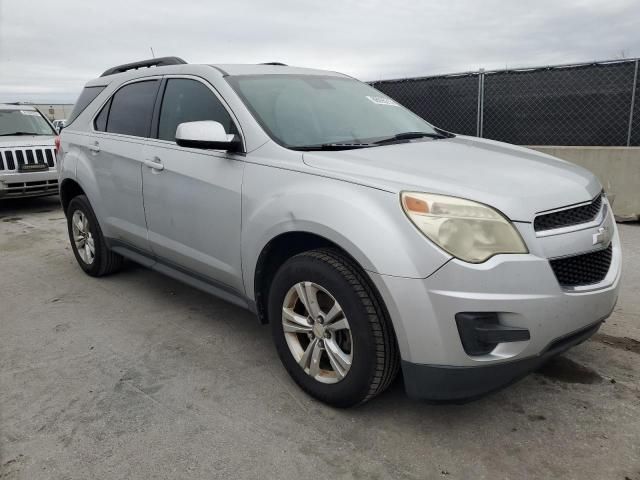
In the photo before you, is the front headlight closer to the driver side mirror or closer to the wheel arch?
the driver side mirror

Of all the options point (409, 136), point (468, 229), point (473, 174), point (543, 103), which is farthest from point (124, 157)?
point (543, 103)

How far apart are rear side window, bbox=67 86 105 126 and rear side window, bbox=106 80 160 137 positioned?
1.19ft

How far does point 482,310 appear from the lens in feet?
6.91

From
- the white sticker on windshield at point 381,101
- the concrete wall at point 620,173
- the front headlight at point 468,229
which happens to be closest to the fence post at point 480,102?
the concrete wall at point 620,173

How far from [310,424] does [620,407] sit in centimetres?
150

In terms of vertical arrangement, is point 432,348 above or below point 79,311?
above

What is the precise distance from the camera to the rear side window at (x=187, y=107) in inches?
128

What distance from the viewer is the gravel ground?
226cm

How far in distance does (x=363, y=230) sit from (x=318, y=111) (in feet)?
4.00

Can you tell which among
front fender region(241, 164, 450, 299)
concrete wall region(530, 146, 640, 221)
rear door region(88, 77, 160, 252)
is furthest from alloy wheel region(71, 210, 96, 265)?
concrete wall region(530, 146, 640, 221)

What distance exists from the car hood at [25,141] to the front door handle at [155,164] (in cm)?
599

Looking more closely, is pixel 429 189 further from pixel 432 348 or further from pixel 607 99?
pixel 607 99

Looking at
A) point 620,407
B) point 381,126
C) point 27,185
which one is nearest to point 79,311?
point 381,126

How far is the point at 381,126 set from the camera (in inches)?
131
